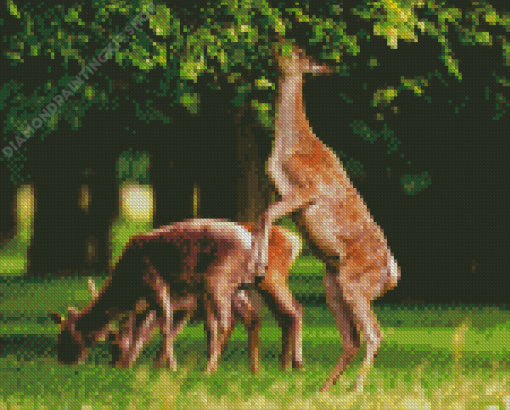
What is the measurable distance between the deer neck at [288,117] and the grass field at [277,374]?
203cm

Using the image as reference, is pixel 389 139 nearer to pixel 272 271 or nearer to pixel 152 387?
pixel 272 271

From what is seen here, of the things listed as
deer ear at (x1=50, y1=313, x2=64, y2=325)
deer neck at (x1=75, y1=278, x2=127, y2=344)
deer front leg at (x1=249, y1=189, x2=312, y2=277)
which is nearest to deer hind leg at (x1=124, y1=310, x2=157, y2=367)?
deer neck at (x1=75, y1=278, x2=127, y2=344)

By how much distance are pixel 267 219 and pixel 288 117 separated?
2.97 ft

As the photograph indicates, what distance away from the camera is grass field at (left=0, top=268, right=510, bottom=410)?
9.09 m

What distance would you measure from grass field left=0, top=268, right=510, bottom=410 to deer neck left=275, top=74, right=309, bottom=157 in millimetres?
2031

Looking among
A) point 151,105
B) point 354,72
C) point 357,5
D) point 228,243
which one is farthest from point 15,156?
point 228,243

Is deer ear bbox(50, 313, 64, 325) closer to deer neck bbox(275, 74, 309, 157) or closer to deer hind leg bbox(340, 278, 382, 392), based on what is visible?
deer neck bbox(275, 74, 309, 157)

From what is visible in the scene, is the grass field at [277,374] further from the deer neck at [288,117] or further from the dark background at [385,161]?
the dark background at [385,161]

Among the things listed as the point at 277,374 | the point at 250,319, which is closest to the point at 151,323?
the point at 250,319

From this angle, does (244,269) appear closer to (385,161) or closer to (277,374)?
(277,374)

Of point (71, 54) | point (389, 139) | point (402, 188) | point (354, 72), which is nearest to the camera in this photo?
point (71, 54)

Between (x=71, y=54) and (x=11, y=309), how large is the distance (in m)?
8.07

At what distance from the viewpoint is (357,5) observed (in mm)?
15461

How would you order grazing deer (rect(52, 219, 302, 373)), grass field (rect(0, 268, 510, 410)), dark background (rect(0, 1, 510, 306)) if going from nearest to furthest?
grass field (rect(0, 268, 510, 410)) → grazing deer (rect(52, 219, 302, 373)) → dark background (rect(0, 1, 510, 306))
